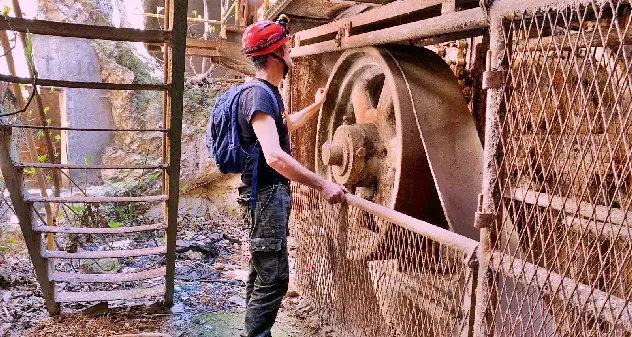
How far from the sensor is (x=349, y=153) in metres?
3.76

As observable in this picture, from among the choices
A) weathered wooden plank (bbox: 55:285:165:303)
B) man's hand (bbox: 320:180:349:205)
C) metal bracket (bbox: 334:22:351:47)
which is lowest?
weathered wooden plank (bbox: 55:285:165:303)

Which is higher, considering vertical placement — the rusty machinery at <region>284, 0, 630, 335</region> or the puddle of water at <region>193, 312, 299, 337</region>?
the rusty machinery at <region>284, 0, 630, 335</region>

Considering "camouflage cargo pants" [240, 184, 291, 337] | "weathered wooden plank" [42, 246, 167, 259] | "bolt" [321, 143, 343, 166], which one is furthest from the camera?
"weathered wooden plank" [42, 246, 167, 259]

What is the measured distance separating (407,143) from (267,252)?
1157mm

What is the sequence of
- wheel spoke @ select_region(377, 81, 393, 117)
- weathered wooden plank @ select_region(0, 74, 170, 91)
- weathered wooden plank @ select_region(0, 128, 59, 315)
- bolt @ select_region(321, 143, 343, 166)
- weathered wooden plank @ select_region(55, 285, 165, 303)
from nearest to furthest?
weathered wooden plank @ select_region(0, 74, 170, 91)
weathered wooden plank @ select_region(0, 128, 59, 315)
wheel spoke @ select_region(377, 81, 393, 117)
bolt @ select_region(321, 143, 343, 166)
weathered wooden plank @ select_region(55, 285, 165, 303)

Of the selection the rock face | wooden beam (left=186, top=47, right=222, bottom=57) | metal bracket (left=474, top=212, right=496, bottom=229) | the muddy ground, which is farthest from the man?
the rock face

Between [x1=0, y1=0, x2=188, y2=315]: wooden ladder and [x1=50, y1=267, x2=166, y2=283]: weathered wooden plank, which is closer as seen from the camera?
[x1=0, y1=0, x2=188, y2=315]: wooden ladder

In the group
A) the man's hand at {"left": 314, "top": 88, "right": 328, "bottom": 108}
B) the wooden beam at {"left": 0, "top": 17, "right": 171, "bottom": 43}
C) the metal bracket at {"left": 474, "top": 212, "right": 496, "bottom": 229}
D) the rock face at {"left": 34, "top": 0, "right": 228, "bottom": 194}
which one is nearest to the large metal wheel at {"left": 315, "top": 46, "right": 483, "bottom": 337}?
the man's hand at {"left": 314, "top": 88, "right": 328, "bottom": 108}

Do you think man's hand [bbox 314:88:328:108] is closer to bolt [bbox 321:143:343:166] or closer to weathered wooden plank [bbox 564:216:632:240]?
bolt [bbox 321:143:343:166]

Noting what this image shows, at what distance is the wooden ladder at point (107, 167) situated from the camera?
10.2ft

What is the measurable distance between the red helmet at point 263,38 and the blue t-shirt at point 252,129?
0.20 m

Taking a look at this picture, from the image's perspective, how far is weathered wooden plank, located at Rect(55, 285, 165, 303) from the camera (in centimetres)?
427

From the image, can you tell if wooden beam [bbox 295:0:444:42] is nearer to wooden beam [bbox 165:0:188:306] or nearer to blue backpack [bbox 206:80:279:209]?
blue backpack [bbox 206:80:279:209]

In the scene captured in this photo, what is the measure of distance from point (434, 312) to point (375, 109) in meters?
1.80
